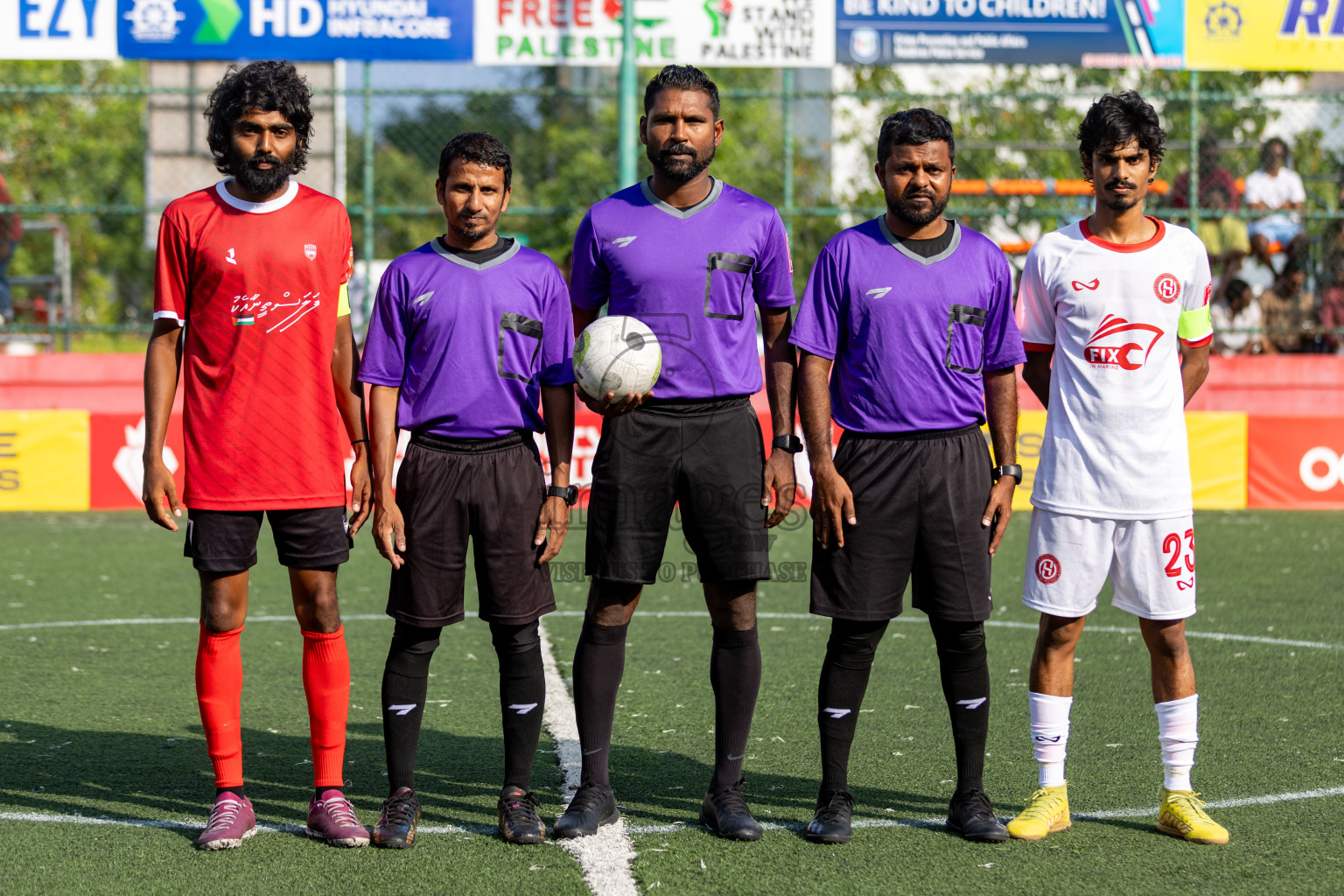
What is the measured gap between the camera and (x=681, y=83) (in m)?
4.31

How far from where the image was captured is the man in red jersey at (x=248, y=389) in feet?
14.1

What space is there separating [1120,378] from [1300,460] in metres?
9.21

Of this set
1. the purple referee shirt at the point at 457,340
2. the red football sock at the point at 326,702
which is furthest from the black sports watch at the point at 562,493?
the red football sock at the point at 326,702

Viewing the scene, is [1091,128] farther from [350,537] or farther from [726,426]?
[350,537]

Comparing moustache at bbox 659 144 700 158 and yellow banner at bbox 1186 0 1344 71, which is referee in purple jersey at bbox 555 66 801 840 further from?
yellow banner at bbox 1186 0 1344 71

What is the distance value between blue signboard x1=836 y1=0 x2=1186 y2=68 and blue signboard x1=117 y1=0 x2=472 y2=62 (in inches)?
153

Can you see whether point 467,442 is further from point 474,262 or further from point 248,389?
point 248,389

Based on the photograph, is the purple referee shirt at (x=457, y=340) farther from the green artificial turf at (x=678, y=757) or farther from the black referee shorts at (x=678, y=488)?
the green artificial turf at (x=678, y=757)

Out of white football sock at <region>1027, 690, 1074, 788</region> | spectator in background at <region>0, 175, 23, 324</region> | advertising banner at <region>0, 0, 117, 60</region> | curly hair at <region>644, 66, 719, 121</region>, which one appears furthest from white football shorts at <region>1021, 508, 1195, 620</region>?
spectator in background at <region>0, 175, 23, 324</region>

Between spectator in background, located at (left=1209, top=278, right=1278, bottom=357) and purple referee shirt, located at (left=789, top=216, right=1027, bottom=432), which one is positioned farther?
spectator in background, located at (left=1209, top=278, right=1278, bottom=357)

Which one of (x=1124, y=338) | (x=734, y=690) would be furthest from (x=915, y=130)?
(x=734, y=690)

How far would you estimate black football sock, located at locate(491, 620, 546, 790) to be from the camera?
4.46 meters

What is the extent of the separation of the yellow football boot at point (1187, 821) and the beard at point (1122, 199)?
179cm

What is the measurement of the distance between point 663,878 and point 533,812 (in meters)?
0.58
